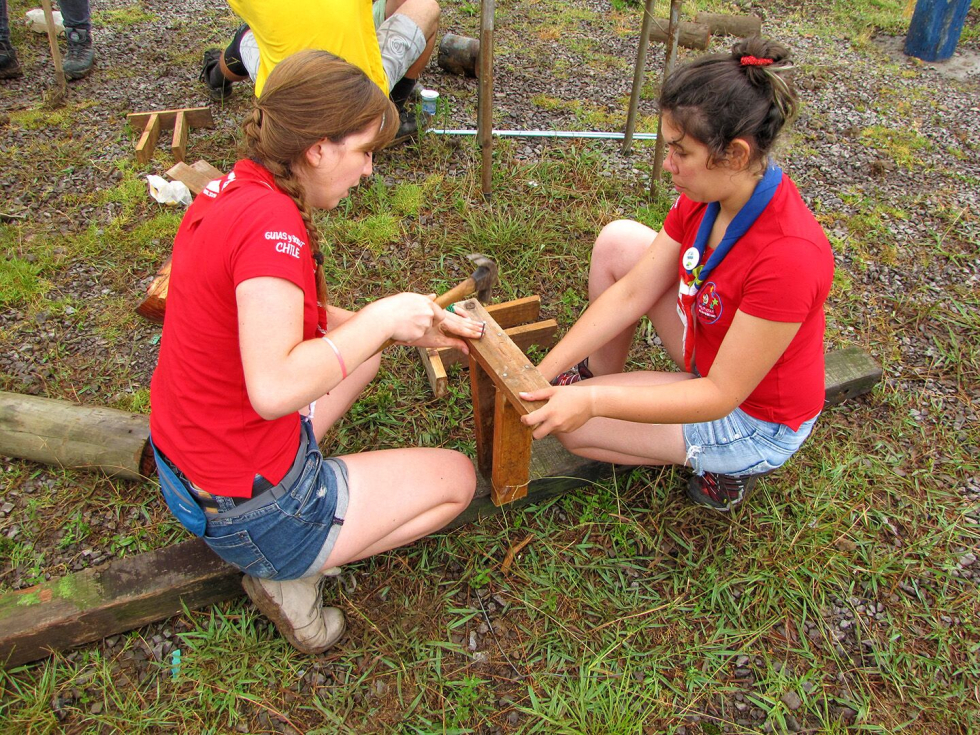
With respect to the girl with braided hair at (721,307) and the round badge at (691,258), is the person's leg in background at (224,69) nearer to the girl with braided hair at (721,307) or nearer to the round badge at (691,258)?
the girl with braided hair at (721,307)

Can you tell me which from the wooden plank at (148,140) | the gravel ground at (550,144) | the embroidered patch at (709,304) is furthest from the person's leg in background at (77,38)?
the embroidered patch at (709,304)

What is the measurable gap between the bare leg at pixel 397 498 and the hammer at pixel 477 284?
691 mm

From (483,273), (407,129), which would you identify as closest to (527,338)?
(483,273)

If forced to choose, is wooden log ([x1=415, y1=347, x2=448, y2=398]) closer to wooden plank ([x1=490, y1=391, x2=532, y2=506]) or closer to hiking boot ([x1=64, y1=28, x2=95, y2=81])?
wooden plank ([x1=490, y1=391, x2=532, y2=506])

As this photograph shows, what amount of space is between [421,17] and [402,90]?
1.69ft

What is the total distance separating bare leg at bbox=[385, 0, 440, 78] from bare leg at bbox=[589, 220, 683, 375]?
2.61 meters

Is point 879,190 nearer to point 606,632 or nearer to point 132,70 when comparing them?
point 606,632

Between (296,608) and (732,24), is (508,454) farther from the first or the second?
(732,24)

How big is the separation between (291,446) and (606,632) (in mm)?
1243

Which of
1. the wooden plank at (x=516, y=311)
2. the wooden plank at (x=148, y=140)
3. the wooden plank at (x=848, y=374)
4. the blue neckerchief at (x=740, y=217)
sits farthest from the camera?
the wooden plank at (x=148, y=140)

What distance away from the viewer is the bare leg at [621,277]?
8.82 feet

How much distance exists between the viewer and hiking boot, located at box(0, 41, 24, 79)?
209 inches

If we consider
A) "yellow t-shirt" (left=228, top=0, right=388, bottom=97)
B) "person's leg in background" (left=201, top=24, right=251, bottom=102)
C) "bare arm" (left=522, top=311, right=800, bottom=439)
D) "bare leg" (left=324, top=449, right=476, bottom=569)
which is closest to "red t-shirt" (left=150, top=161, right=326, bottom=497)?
"bare leg" (left=324, top=449, right=476, bottom=569)

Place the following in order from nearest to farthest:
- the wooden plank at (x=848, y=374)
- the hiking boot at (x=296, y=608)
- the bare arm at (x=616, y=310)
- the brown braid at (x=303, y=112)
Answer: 1. the brown braid at (x=303, y=112)
2. the hiking boot at (x=296, y=608)
3. the bare arm at (x=616, y=310)
4. the wooden plank at (x=848, y=374)
